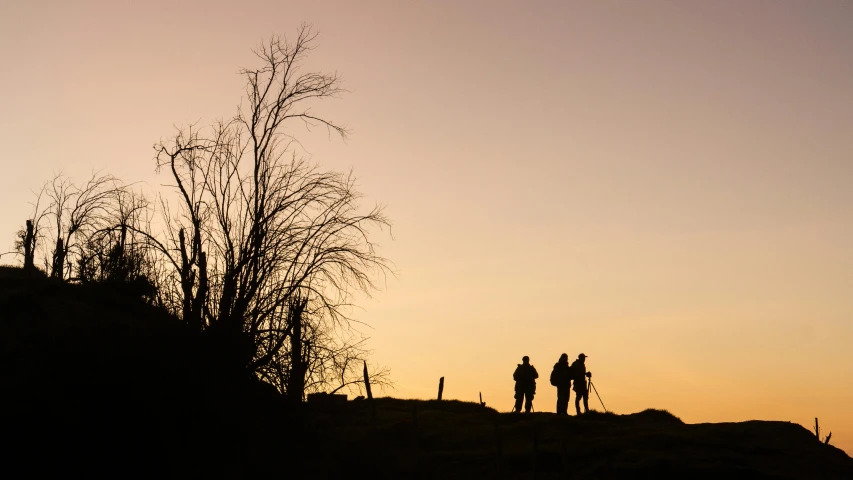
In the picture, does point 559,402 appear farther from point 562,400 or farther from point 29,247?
point 29,247

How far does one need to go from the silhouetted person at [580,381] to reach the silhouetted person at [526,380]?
1.61 meters

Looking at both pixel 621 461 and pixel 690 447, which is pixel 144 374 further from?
pixel 690 447

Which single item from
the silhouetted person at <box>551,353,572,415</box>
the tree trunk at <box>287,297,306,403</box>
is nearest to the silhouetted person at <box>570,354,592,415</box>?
the silhouetted person at <box>551,353,572,415</box>

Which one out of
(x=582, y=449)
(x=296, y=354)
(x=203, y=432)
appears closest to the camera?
(x=203, y=432)

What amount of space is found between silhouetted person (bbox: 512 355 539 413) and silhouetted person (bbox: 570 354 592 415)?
1613 mm

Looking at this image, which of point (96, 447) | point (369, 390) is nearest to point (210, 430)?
point (96, 447)

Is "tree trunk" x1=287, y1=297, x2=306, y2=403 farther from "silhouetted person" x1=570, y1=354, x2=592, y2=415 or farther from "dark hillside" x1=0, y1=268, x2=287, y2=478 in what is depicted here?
"silhouetted person" x1=570, y1=354, x2=592, y2=415

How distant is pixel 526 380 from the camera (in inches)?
1412

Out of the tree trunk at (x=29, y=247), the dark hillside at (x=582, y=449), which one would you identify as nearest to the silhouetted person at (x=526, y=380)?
the dark hillside at (x=582, y=449)

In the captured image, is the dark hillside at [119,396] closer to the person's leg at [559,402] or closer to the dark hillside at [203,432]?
the dark hillside at [203,432]

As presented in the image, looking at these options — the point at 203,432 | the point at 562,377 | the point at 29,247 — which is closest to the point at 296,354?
the point at 203,432

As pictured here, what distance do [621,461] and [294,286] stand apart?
38.4 feet

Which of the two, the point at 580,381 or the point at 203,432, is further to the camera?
the point at 580,381

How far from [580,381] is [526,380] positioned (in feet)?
6.84
